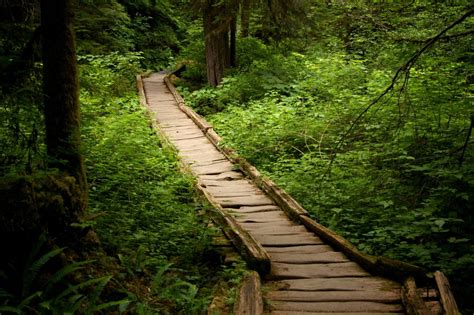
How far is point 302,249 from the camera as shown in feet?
20.7

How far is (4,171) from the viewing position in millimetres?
4969

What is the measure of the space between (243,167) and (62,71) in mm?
5666

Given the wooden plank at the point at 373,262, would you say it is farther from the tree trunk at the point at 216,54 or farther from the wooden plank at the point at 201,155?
the tree trunk at the point at 216,54

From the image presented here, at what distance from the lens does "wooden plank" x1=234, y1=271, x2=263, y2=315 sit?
4.33 metres

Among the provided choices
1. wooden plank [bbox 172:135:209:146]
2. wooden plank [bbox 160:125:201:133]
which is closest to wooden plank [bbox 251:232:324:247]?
wooden plank [bbox 172:135:209:146]

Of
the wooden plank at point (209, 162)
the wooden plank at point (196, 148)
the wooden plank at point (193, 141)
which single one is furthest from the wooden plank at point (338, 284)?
the wooden plank at point (193, 141)

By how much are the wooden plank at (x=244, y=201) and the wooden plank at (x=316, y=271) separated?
2293 millimetres

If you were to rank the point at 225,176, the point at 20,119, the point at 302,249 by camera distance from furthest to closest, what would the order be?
the point at 225,176, the point at 302,249, the point at 20,119

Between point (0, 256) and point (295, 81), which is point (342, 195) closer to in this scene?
point (0, 256)

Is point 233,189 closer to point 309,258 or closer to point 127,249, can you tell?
point 309,258

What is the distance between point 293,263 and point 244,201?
2.51m

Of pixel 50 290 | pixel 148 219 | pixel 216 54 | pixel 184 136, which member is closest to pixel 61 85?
pixel 50 290

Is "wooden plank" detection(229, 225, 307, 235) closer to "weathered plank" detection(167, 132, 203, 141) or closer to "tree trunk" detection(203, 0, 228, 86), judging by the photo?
"weathered plank" detection(167, 132, 203, 141)

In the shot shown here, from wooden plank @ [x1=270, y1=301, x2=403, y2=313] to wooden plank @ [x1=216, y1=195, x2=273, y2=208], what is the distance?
328 cm
